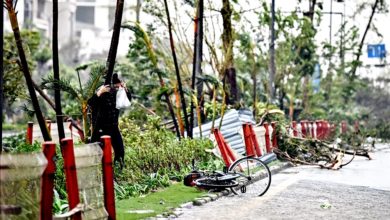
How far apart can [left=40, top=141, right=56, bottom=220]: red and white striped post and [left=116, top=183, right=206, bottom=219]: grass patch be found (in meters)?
2.77

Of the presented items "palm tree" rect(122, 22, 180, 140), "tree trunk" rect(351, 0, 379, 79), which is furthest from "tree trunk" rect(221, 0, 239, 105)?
"tree trunk" rect(351, 0, 379, 79)

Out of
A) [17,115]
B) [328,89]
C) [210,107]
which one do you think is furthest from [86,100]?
[17,115]

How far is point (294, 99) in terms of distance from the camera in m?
45.7

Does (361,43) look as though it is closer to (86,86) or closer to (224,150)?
(224,150)

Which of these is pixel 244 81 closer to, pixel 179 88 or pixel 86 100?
pixel 179 88

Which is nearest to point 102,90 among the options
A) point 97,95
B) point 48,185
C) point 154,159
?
point 97,95

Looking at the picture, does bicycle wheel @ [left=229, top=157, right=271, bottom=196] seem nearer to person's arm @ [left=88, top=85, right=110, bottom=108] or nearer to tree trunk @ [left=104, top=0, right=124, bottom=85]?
person's arm @ [left=88, top=85, right=110, bottom=108]

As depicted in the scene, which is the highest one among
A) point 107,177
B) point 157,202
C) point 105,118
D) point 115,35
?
point 115,35

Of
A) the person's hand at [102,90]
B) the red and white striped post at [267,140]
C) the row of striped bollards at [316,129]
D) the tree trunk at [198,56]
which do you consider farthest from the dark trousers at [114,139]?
the row of striped bollards at [316,129]

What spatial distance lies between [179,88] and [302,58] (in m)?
22.7

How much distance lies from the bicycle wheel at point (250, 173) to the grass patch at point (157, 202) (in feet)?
2.70

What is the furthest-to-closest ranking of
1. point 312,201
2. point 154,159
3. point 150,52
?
point 150,52 → point 154,159 → point 312,201

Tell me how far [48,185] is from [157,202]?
463 centimetres

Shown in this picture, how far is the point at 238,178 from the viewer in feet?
48.3
